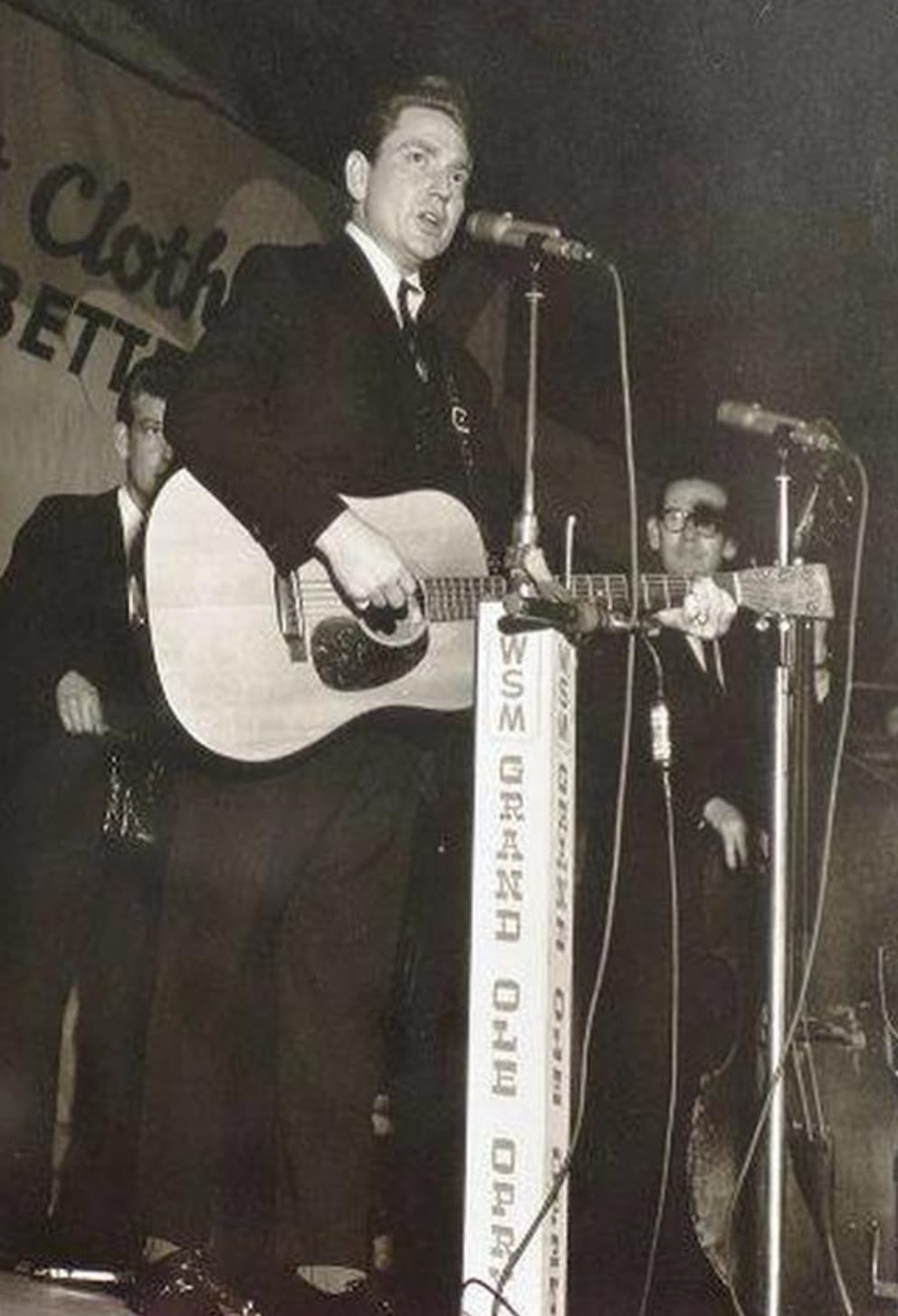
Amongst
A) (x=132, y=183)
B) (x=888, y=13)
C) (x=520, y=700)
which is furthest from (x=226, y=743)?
(x=888, y=13)

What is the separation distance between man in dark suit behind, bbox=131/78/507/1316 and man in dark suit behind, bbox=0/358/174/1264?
0.05m

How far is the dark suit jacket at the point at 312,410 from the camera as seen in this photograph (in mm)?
2273

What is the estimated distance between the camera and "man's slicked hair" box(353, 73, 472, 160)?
2.55m

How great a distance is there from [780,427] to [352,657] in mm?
653

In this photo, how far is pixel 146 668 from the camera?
2.23 metres

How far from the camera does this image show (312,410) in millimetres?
2381

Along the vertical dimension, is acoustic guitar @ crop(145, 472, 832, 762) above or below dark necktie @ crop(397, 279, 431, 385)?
below

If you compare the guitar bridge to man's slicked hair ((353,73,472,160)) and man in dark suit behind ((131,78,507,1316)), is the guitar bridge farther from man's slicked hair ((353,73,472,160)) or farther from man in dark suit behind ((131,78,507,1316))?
man's slicked hair ((353,73,472,160))

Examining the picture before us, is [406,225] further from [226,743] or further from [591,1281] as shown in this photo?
[591,1281]

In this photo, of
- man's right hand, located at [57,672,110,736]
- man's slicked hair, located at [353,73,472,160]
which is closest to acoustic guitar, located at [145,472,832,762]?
man's right hand, located at [57,672,110,736]

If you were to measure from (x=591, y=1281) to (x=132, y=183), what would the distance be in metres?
1.76

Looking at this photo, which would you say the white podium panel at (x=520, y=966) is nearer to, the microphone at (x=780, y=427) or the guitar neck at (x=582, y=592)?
the guitar neck at (x=582, y=592)

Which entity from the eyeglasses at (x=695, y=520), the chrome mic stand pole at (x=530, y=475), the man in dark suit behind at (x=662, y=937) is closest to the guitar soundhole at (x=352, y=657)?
the chrome mic stand pole at (x=530, y=475)

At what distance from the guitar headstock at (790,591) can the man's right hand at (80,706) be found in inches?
35.9
